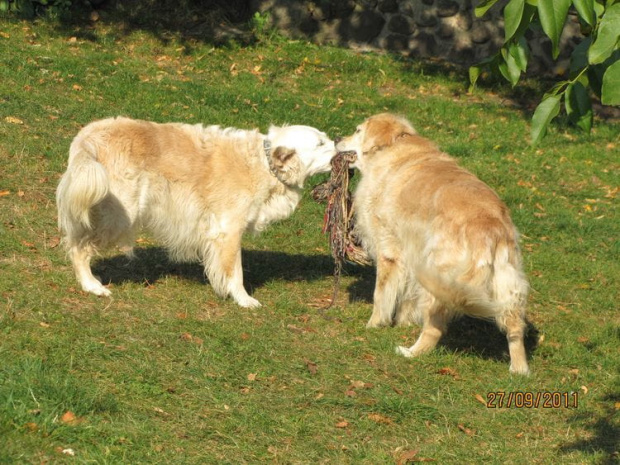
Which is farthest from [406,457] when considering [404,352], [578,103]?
[578,103]

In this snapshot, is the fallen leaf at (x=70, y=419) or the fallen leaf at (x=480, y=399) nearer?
the fallen leaf at (x=70, y=419)

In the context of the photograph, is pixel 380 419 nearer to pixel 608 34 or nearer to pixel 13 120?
pixel 608 34

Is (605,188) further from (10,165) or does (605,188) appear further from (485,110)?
(10,165)

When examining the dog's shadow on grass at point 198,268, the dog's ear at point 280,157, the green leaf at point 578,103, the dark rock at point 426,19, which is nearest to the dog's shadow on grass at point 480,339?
the dog's shadow on grass at point 198,268

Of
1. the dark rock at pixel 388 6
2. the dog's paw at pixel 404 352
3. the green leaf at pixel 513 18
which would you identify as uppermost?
the green leaf at pixel 513 18

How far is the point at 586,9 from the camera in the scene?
2.42 m

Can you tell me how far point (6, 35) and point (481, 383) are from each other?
1087 cm

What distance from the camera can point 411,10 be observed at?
15.4 m

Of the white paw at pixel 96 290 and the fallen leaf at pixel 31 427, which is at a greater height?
the fallen leaf at pixel 31 427

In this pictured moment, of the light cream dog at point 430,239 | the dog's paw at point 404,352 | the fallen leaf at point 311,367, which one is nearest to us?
the light cream dog at point 430,239

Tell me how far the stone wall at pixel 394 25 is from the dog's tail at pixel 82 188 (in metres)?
9.89

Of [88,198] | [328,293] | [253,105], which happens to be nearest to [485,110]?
[253,105]

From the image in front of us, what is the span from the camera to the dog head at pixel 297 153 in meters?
7.22

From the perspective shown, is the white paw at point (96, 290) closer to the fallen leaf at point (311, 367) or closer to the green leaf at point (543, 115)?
the fallen leaf at point (311, 367)
